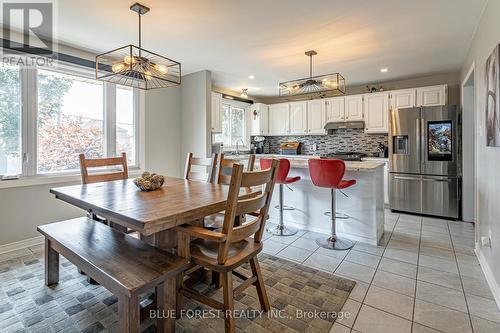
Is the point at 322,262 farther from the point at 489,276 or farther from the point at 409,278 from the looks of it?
the point at 489,276

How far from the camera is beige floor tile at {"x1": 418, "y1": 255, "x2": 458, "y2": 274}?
93.5 inches

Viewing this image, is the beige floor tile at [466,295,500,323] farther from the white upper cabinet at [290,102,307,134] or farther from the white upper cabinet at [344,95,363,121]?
the white upper cabinet at [290,102,307,134]

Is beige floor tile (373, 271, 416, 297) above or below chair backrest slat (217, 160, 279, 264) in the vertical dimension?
below

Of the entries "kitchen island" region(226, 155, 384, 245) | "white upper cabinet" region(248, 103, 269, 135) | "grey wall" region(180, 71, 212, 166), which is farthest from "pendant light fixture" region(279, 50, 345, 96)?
"white upper cabinet" region(248, 103, 269, 135)

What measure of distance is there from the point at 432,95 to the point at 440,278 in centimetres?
334

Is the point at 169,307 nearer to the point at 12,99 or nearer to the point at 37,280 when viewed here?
the point at 37,280

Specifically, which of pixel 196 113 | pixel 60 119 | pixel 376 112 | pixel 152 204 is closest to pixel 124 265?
pixel 152 204

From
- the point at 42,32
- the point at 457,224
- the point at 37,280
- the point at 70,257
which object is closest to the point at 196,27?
the point at 42,32

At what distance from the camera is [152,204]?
1658 millimetres

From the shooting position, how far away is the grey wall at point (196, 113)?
4297mm

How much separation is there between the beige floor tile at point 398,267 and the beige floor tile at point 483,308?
418 mm

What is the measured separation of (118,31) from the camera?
9.27 feet

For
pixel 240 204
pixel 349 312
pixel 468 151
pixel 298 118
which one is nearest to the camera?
pixel 240 204

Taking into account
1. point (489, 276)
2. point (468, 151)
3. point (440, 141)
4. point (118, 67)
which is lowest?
point (489, 276)
